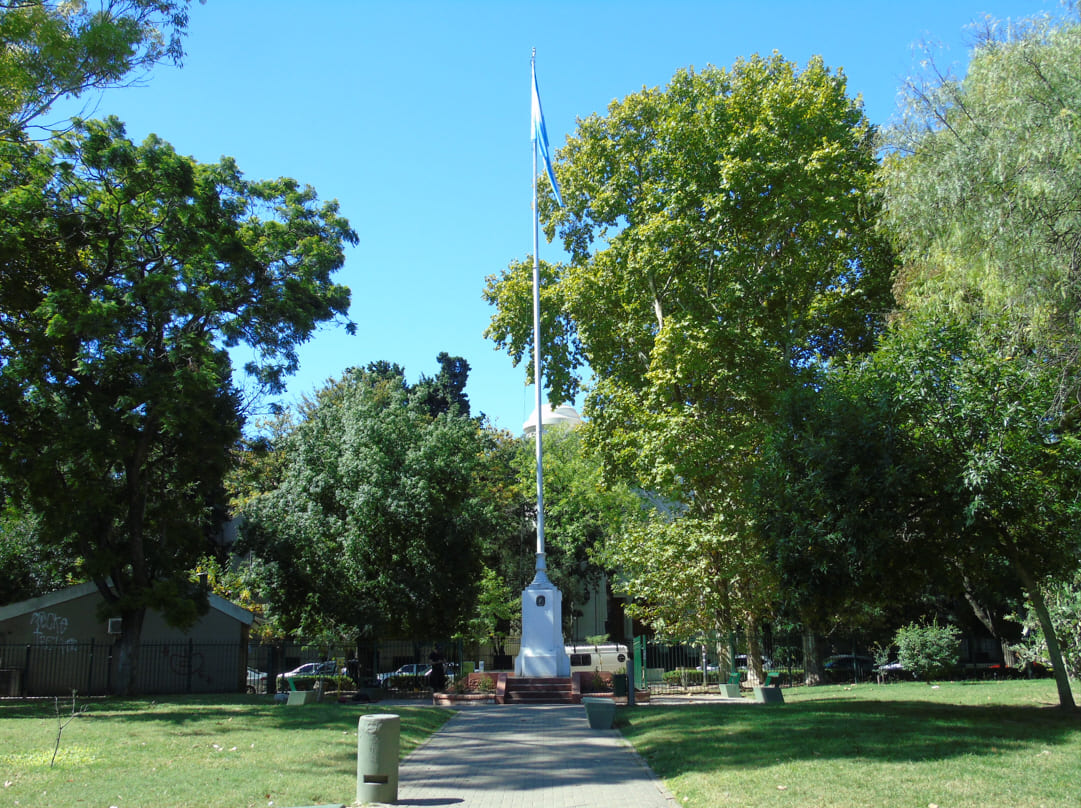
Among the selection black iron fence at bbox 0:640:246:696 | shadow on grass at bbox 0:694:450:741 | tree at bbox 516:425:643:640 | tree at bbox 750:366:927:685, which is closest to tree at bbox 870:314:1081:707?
tree at bbox 750:366:927:685

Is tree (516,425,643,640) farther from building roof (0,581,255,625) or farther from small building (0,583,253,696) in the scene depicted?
building roof (0,581,255,625)

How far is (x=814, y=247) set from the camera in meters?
26.2

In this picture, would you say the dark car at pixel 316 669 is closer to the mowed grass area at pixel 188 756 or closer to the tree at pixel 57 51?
the mowed grass area at pixel 188 756

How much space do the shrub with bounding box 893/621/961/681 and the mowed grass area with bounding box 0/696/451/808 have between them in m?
16.8


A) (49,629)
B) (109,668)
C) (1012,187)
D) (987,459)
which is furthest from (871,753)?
(49,629)

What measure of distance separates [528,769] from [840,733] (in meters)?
4.91

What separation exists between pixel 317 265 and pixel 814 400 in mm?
15730

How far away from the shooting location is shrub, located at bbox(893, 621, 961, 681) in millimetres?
26594

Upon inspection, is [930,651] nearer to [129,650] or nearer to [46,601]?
[129,650]

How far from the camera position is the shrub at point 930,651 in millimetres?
26594

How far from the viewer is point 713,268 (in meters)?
26.2

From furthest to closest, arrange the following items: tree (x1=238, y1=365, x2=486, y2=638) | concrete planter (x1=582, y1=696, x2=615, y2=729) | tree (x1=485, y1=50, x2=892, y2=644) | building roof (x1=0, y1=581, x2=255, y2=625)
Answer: tree (x1=238, y1=365, x2=486, y2=638)
building roof (x1=0, y1=581, x2=255, y2=625)
tree (x1=485, y1=50, x2=892, y2=644)
concrete planter (x1=582, y1=696, x2=615, y2=729)

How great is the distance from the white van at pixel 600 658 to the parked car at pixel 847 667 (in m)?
8.02

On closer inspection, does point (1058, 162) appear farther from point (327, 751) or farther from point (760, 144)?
point (327, 751)
